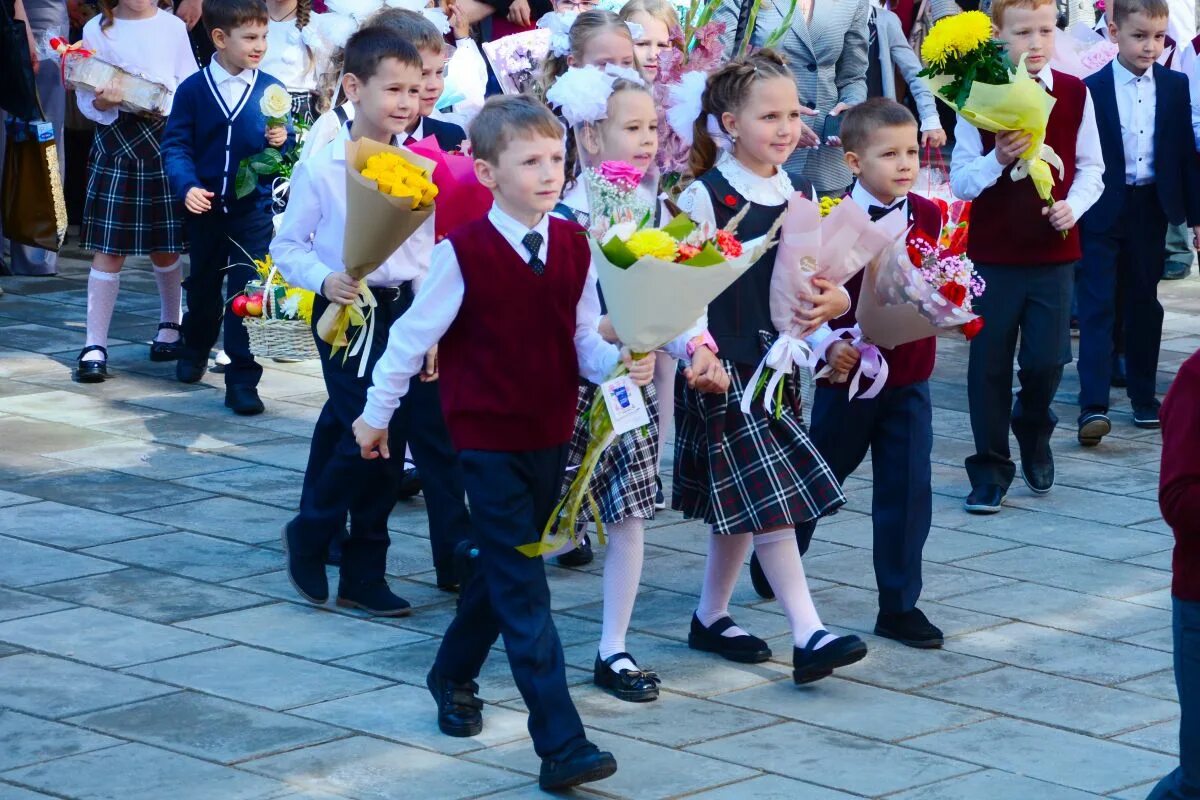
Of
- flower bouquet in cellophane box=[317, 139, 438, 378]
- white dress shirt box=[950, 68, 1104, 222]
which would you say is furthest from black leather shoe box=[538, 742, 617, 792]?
white dress shirt box=[950, 68, 1104, 222]

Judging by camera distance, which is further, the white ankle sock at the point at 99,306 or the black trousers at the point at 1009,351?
the white ankle sock at the point at 99,306

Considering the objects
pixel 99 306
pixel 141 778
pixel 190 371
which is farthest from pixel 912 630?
pixel 99 306

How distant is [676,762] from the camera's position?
4801mm

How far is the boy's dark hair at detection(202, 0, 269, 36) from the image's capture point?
8.63 metres

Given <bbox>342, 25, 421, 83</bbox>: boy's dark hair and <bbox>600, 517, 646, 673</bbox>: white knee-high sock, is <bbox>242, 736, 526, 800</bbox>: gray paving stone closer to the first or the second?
<bbox>600, 517, 646, 673</bbox>: white knee-high sock

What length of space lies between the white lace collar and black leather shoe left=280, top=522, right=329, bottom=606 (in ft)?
6.06

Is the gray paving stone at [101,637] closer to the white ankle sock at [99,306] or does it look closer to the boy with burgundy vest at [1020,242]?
the boy with burgundy vest at [1020,242]

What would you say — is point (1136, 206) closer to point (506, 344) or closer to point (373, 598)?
point (373, 598)

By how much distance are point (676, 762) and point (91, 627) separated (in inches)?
80.0

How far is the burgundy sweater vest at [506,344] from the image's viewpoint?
15.4ft

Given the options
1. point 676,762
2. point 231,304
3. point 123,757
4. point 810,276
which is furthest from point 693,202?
point 231,304

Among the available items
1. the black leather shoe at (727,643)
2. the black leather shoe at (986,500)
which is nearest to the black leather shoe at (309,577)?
the black leather shoe at (727,643)

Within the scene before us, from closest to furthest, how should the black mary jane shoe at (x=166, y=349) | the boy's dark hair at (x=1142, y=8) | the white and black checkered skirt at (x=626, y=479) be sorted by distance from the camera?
the white and black checkered skirt at (x=626, y=479), the boy's dark hair at (x=1142, y=8), the black mary jane shoe at (x=166, y=349)

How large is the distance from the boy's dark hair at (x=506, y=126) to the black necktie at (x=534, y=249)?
9.3 inches
